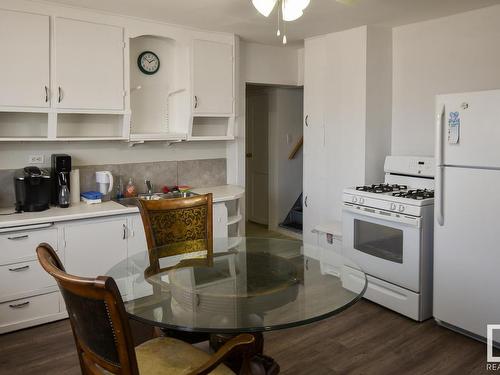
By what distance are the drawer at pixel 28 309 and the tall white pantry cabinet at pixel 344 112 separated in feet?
7.00

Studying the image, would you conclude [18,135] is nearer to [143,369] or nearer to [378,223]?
[143,369]

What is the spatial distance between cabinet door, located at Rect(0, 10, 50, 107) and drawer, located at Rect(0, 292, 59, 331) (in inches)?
54.8

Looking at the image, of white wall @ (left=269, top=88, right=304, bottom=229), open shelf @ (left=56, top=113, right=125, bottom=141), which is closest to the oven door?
open shelf @ (left=56, top=113, right=125, bottom=141)

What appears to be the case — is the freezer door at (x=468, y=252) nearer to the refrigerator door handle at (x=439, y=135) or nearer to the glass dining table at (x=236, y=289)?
the refrigerator door handle at (x=439, y=135)

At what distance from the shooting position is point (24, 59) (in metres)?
3.14

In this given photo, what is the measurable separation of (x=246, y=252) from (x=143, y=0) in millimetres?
1958

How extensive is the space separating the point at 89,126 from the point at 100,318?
2.73 metres

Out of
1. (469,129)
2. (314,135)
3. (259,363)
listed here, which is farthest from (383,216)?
(259,363)

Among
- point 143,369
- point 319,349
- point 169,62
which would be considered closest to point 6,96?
point 169,62

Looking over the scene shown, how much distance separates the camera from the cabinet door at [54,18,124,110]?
3.29 metres

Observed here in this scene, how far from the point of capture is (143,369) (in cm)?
174

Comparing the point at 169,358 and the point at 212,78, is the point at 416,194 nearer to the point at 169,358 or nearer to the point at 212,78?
the point at 212,78

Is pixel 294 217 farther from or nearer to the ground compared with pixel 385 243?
nearer to the ground

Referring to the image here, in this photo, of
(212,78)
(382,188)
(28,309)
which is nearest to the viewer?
(28,309)
